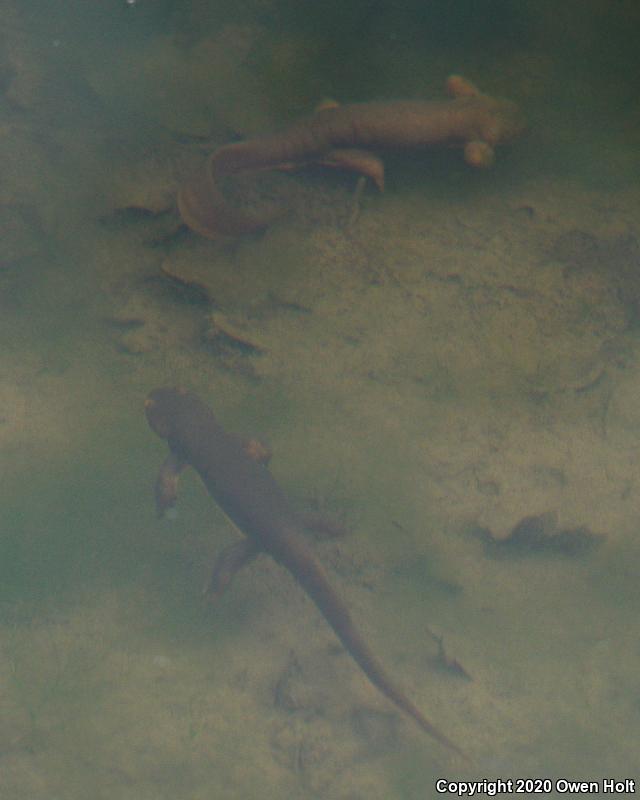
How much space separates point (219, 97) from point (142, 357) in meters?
2.62

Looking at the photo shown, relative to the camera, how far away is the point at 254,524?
380 cm

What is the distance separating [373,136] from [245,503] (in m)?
3.03

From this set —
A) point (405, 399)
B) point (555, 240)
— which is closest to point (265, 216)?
point (405, 399)

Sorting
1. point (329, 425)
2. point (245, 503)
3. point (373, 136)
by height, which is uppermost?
point (373, 136)

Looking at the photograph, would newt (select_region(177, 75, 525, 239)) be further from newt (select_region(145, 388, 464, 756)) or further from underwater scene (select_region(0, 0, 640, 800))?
newt (select_region(145, 388, 464, 756))

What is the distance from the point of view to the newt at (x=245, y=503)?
349cm

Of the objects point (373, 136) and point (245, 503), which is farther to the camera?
point (373, 136)

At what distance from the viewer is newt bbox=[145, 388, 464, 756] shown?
3488mm

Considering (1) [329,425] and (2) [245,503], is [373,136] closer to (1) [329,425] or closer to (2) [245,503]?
(1) [329,425]

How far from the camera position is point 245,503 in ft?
12.6

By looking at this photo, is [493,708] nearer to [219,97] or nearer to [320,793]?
[320,793]

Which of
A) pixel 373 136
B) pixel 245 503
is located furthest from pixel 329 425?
pixel 373 136

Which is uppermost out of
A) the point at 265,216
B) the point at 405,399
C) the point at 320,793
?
the point at 265,216

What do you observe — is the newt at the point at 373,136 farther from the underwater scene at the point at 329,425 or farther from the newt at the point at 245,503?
the newt at the point at 245,503
